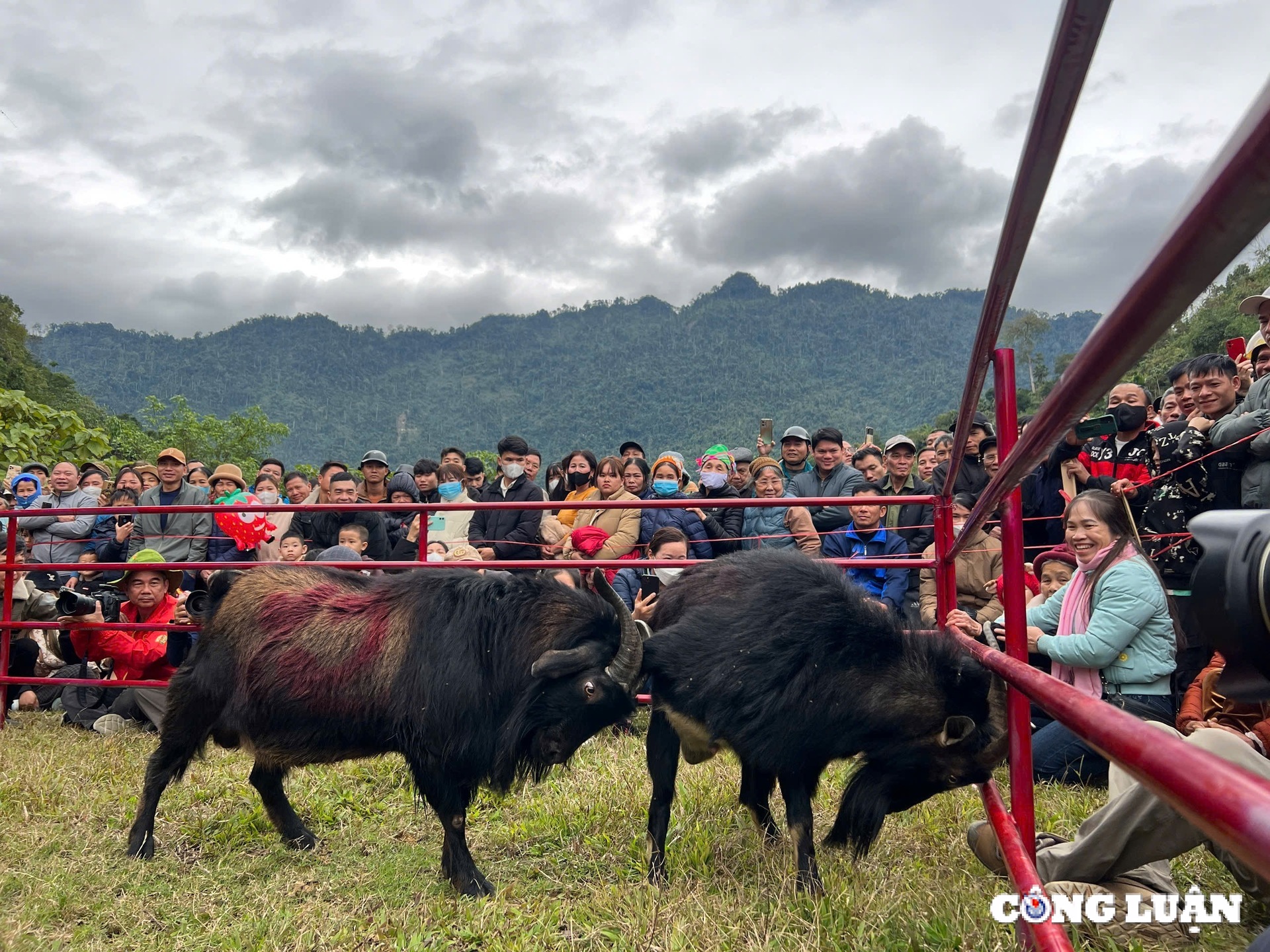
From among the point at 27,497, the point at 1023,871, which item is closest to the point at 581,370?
the point at 27,497

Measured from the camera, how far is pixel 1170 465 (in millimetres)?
4973

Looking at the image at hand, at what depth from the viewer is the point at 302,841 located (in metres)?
4.47

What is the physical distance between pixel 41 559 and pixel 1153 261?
9.26 metres

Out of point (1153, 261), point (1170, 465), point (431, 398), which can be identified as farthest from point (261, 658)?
Result: point (431, 398)

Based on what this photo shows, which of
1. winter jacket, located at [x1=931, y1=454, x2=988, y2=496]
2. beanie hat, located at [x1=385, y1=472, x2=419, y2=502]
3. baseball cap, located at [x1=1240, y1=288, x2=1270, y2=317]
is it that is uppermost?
baseball cap, located at [x1=1240, y1=288, x2=1270, y2=317]

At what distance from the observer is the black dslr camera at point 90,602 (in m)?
6.14

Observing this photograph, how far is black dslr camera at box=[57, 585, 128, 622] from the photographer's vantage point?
20.2ft

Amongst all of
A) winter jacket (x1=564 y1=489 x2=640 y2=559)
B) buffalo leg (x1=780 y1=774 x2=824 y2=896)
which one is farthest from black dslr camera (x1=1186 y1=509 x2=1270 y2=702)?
winter jacket (x1=564 y1=489 x2=640 y2=559)

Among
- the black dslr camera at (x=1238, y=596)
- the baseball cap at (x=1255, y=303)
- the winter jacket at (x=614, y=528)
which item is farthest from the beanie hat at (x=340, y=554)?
the black dslr camera at (x=1238, y=596)

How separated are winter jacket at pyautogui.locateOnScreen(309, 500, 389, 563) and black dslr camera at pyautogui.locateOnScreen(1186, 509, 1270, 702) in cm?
643

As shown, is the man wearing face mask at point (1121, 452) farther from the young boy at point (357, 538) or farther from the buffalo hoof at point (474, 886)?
the young boy at point (357, 538)

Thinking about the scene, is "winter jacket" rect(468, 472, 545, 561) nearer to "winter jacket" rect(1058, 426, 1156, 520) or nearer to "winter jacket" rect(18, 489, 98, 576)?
"winter jacket" rect(18, 489, 98, 576)

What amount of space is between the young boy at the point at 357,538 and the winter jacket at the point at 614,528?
4.92ft

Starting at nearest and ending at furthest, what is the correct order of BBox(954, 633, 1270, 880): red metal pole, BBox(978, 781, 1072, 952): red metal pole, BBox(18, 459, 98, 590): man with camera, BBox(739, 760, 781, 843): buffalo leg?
BBox(954, 633, 1270, 880): red metal pole < BBox(978, 781, 1072, 952): red metal pole < BBox(739, 760, 781, 843): buffalo leg < BBox(18, 459, 98, 590): man with camera
